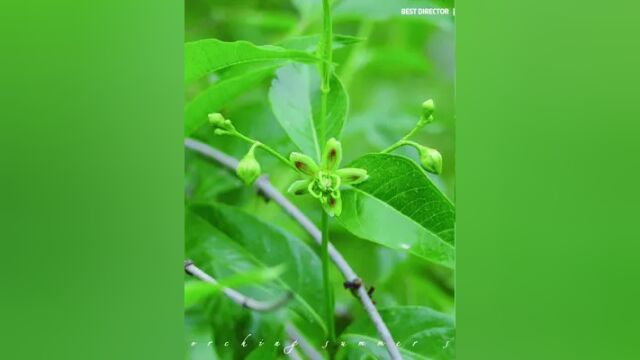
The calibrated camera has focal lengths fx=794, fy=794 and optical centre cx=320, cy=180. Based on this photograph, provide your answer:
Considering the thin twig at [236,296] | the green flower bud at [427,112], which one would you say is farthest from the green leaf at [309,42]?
the thin twig at [236,296]

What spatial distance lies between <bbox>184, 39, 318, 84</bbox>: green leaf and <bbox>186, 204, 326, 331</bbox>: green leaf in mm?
167

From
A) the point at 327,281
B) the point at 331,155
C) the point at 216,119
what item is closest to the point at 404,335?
the point at 327,281

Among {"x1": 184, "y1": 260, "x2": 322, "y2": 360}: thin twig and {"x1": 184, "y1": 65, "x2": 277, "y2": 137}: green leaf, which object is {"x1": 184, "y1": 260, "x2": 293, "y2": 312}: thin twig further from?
{"x1": 184, "y1": 65, "x2": 277, "y2": 137}: green leaf

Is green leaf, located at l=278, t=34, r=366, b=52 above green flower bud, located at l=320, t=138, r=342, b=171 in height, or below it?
above

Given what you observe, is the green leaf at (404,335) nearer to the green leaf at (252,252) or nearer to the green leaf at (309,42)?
the green leaf at (252,252)

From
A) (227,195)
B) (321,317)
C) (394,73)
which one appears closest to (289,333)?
(321,317)

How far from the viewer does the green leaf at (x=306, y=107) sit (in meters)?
0.89

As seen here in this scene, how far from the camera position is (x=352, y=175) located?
879 millimetres

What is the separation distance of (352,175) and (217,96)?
17cm

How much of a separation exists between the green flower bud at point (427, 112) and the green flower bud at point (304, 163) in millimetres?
128

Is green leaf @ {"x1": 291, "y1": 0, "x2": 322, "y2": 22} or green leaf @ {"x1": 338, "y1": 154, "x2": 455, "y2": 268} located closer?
green leaf @ {"x1": 338, "y1": 154, "x2": 455, "y2": 268}

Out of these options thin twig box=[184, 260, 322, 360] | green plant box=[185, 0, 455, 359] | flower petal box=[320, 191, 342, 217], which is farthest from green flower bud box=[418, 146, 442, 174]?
thin twig box=[184, 260, 322, 360]

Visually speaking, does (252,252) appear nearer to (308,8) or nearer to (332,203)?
(332,203)

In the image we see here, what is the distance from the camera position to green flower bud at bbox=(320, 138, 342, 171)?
87cm
